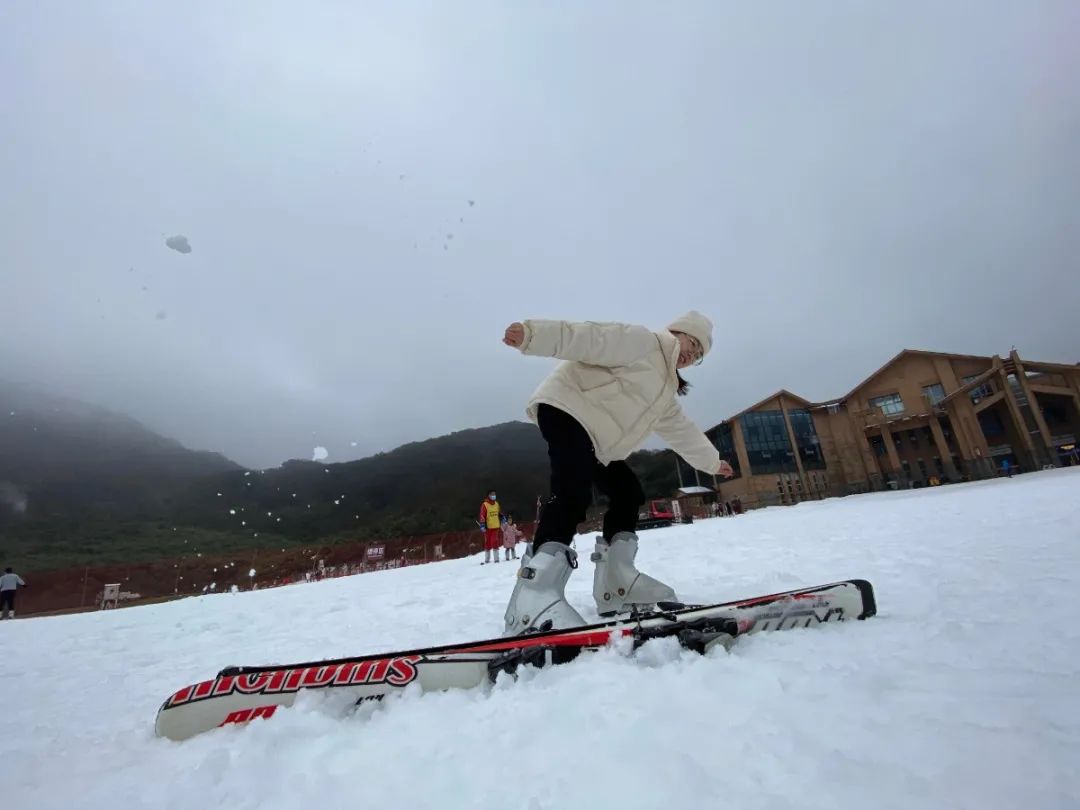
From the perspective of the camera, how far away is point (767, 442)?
33875 millimetres

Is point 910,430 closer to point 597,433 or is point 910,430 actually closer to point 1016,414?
point 1016,414

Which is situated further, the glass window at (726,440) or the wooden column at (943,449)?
the glass window at (726,440)

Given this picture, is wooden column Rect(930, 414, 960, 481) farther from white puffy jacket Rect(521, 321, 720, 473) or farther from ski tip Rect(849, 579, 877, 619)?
ski tip Rect(849, 579, 877, 619)

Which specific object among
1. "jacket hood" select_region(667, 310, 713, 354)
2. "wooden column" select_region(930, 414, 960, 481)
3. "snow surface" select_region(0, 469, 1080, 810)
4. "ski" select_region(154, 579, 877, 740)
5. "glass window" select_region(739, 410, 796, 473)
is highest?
"glass window" select_region(739, 410, 796, 473)

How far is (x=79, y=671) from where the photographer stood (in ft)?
9.61

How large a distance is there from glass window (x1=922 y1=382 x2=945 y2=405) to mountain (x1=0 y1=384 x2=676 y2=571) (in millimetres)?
22429

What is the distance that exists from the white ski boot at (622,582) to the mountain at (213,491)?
4000cm

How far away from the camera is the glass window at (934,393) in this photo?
27.9 m

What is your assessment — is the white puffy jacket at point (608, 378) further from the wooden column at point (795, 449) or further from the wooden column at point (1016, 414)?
the wooden column at point (795, 449)

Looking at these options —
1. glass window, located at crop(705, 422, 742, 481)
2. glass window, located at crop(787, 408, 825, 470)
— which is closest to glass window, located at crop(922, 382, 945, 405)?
glass window, located at crop(787, 408, 825, 470)

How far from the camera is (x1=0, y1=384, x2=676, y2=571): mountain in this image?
166 feet

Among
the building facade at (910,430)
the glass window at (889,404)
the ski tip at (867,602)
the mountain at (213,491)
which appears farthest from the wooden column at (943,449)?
the ski tip at (867,602)

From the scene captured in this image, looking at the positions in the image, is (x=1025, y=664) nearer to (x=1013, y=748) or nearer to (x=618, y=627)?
(x=1013, y=748)

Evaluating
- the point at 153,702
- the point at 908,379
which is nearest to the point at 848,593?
the point at 153,702
